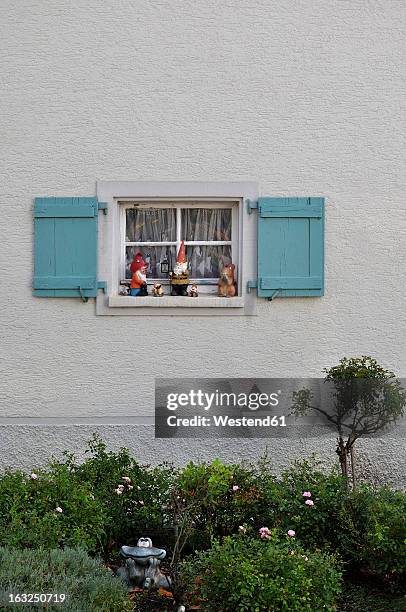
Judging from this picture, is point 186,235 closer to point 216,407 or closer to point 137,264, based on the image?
point 137,264

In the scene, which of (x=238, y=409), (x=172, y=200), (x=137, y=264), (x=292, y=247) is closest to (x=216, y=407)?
(x=238, y=409)

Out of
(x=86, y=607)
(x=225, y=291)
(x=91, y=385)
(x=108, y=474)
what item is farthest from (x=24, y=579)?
(x=225, y=291)

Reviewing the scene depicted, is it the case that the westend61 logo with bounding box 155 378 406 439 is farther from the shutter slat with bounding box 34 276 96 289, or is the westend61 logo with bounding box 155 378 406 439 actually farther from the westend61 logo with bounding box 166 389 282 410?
the shutter slat with bounding box 34 276 96 289

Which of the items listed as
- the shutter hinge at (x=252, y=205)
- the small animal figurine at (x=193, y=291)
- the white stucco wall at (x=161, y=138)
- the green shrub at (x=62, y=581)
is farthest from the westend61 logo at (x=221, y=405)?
the green shrub at (x=62, y=581)

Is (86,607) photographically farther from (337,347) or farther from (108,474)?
(337,347)

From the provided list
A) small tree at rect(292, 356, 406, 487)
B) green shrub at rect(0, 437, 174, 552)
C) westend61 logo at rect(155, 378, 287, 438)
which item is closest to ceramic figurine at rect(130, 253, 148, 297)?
westend61 logo at rect(155, 378, 287, 438)

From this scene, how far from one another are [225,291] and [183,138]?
51.3 inches

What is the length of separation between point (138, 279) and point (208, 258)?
645mm

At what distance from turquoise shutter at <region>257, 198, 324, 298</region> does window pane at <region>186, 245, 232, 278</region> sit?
1.40 feet

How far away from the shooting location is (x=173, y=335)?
7391 mm

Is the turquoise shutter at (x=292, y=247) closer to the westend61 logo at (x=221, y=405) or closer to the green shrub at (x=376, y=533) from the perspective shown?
the westend61 logo at (x=221, y=405)

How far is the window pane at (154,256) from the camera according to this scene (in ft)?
25.2

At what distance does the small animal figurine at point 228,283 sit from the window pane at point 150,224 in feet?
1.79

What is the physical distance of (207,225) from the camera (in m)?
7.64
